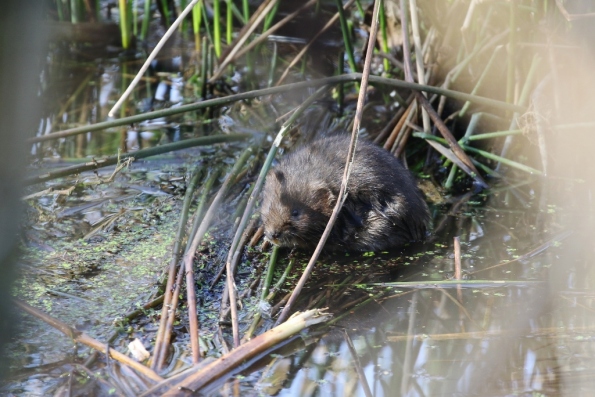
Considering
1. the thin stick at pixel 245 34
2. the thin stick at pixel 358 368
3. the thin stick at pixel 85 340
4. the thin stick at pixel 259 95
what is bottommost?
the thin stick at pixel 358 368

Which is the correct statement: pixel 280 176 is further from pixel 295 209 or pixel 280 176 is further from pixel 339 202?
pixel 339 202

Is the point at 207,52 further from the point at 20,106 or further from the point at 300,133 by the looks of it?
the point at 20,106

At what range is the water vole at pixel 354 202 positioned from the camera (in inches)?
158

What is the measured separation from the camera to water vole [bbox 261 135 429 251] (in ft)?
13.2

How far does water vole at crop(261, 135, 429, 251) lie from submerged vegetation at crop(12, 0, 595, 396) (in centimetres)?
13

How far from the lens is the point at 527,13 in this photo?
4.99 metres

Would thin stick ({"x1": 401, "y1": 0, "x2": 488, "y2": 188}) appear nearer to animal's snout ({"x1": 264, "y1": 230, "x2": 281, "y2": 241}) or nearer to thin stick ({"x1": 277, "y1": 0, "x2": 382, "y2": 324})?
thin stick ({"x1": 277, "y1": 0, "x2": 382, "y2": 324})

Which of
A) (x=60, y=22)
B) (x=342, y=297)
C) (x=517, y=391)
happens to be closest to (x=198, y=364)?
(x=342, y=297)

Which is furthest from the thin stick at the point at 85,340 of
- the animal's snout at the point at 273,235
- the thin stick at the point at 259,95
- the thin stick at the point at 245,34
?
the thin stick at the point at 245,34

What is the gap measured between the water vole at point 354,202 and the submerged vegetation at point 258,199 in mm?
134

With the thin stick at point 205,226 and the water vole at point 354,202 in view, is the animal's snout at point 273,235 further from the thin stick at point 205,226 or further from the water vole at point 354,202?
the thin stick at point 205,226

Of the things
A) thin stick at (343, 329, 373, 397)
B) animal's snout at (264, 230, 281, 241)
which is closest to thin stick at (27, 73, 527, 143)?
animal's snout at (264, 230, 281, 241)

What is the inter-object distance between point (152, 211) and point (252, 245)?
2.40 ft

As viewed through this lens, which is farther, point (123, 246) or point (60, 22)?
point (60, 22)
